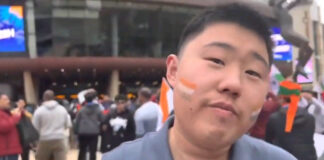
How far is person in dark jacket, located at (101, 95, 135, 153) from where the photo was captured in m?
8.17

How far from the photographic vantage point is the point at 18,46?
26.5 meters

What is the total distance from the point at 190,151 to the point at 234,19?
38 centimetres

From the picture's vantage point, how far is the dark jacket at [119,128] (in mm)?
8180

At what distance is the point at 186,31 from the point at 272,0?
6.33 meters

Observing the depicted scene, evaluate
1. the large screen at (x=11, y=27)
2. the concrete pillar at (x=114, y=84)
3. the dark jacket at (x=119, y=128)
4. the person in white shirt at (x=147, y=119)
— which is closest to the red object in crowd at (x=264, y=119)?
the person in white shirt at (x=147, y=119)

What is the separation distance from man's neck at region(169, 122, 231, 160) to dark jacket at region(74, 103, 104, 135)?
23.9 feet

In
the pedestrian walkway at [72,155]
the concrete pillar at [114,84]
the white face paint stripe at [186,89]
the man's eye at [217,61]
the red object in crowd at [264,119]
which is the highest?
Answer: the man's eye at [217,61]

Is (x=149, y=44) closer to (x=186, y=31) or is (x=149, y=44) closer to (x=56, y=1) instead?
(x=56, y=1)

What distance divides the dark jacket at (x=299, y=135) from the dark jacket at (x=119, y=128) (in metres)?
3.27

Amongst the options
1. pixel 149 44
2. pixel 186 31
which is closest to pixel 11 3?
pixel 149 44

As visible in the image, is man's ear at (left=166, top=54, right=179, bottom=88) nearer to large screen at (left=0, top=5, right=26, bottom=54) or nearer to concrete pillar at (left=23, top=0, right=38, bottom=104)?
large screen at (left=0, top=5, right=26, bottom=54)

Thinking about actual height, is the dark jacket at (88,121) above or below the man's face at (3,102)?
below

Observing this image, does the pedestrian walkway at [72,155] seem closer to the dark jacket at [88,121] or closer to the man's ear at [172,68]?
the dark jacket at [88,121]

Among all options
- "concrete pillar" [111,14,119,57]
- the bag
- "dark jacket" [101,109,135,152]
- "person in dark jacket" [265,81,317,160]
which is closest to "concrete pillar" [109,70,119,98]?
"concrete pillar" [111,14,119,57]
